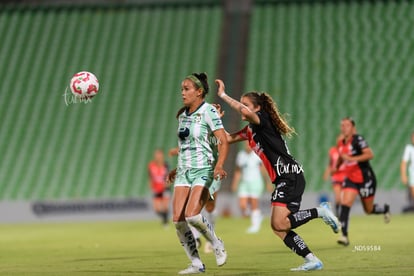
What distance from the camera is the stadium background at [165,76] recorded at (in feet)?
96.7

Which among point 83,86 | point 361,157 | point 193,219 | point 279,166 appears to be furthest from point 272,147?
point 361,157

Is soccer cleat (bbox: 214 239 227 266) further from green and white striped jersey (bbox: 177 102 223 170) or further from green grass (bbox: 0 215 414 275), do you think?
green and white striped jersey (bbox: 177 102 223 170)

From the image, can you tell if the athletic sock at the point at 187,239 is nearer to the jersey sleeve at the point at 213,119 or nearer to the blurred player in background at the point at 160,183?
the jersey sleeve at the point at 213,119

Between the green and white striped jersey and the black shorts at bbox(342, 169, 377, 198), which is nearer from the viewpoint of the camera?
the green and white striped jersey

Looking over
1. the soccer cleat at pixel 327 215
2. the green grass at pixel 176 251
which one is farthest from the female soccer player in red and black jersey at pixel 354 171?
the soccer cleat at pixel 327 215

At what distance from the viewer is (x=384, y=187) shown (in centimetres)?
2748

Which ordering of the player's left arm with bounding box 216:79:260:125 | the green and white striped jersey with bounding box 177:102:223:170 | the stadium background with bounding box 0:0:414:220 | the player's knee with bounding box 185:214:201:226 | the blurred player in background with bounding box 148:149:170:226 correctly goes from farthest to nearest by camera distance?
1. the stadium background with bounding box 0:0:414:220
2. the blurred player in background with bounding box 148:149:170:226
3. the green and white striped jersey with bounding box 177:102:223:170
4. the player's knee with bounding box 185:214:201:226
5. the player's left arm with bounding box 216:79:260:125

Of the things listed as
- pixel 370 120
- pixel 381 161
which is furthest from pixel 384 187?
pixel 370 120

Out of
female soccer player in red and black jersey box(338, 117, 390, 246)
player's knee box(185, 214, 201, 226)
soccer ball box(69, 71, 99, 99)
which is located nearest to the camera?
player's knee box(185, 214, 201, 226)

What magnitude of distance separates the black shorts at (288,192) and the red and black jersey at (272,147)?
0.07 metres

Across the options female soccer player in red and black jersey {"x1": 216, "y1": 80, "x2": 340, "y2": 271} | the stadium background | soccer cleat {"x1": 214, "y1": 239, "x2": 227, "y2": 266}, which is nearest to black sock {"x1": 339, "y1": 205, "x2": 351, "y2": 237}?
female soccer player in red and black jersey {"x1": 216, "y1": 80, "x2": 340, "y2": 271}

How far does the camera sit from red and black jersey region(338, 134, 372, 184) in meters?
14.6

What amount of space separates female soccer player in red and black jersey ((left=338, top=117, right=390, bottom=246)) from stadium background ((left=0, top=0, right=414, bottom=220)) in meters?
12.8

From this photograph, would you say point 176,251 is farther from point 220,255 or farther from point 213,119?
point 213,119
